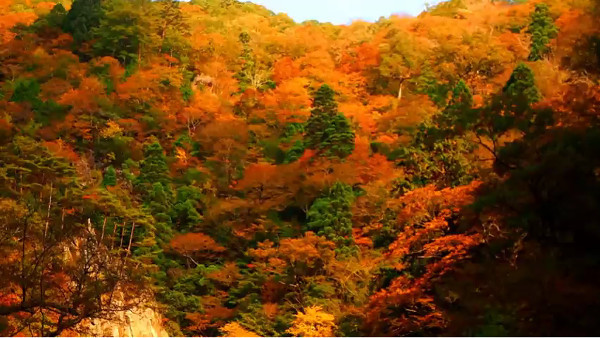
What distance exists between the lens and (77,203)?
2120cm

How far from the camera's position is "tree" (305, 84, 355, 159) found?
83.3ft

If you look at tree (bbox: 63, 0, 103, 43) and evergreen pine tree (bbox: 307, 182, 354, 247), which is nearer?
evergreen pine tree (bbox: 307, 182, 354, 247)

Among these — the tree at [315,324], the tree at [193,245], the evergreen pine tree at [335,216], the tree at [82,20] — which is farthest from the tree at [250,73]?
the tree at [315,324]

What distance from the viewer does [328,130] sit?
2569cm

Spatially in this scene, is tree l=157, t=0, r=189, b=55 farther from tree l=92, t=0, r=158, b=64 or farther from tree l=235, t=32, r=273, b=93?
tree l=235, t=32, r=273, b=93

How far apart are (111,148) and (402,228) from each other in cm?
1864

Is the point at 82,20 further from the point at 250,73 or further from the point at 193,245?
the point at 193,245

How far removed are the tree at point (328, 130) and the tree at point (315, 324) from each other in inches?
339

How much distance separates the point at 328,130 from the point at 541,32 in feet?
46.8

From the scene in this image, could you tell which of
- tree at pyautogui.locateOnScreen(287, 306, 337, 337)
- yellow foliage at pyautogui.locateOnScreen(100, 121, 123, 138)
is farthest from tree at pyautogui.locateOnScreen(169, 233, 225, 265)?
yellow foliage at pyautogui.locateOnScreen(100, 121, 123, 138)

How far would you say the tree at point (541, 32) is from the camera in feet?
98.2

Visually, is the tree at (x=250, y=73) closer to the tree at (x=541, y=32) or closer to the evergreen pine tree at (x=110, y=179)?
the evergreen pine tree at (x=110, y=179)

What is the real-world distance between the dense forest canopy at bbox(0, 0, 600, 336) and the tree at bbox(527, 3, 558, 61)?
0.14m

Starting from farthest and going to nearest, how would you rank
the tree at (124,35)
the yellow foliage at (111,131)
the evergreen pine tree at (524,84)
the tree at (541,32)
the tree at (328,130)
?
the tree at (124,35), the tree at (541,32), the yellow foliage at (111,131), the tree at (328,130), the evergreen pine tree at (524,84)
